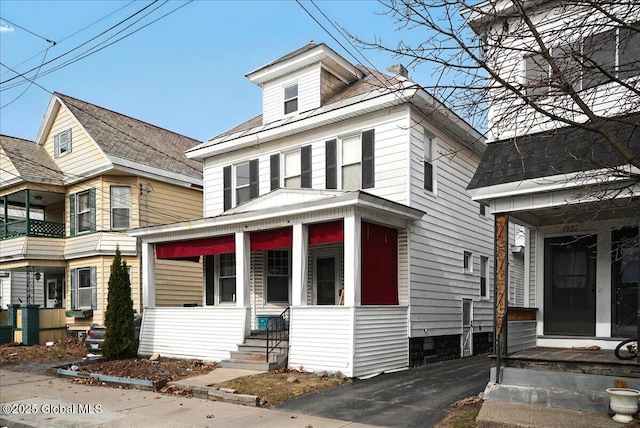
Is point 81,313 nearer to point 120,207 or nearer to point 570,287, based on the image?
point 120,207

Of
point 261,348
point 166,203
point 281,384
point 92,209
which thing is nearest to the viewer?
point 281,384

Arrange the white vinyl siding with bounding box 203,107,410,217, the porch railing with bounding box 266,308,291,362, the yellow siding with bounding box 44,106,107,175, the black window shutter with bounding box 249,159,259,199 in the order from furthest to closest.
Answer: the yellow siding with bounding box 44,106,107,175, the black window shutter with bounding box 249,159,259,199, the white vinyl siding with bounding box 203,107,410,217, the porch railing with bounding box 266,308,291,362

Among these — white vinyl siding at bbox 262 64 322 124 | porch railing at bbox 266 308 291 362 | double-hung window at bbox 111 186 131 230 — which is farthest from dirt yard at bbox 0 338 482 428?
white vinyl siding at bbox 262 64 322 124

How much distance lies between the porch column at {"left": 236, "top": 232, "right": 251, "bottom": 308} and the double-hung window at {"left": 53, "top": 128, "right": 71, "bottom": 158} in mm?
11543

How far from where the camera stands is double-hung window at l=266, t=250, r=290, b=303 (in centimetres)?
1606

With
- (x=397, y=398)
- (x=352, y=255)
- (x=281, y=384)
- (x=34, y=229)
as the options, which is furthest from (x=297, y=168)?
(x=34, y=229)

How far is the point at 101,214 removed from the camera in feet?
65.6

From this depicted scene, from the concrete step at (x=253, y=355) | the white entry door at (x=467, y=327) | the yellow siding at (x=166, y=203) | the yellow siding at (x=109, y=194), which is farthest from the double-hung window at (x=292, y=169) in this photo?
the yellow siding at (x=109, y=194)

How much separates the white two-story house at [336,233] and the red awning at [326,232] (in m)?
0.03

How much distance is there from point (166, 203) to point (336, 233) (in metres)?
11.0

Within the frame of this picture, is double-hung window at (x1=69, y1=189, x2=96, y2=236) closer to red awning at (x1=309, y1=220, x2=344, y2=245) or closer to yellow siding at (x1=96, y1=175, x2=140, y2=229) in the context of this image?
yellow siding at (x1=96, y1=175, x2=140, y2=229)

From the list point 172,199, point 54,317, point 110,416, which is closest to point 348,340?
point 110,416

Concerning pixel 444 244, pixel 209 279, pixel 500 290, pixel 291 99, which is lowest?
pixel 209 279

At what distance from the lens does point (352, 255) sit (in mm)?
11609
